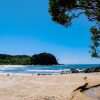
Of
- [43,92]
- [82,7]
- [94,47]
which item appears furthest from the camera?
[94,47]

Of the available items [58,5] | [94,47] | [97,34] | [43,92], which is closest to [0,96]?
[43,92]

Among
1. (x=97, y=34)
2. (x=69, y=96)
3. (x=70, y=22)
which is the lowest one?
(x=69, y=96)

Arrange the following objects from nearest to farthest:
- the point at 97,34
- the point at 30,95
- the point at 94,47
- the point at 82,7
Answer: the point at 30,95 → the point at 82,7 → the point at 97,34 → the point at 94,47

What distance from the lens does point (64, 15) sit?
24516 mm

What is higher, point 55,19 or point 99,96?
point 55,19

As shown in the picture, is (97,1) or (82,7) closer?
(97,1)

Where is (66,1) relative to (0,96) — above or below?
above

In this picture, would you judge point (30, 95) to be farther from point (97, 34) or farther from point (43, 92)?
point (97, 34)

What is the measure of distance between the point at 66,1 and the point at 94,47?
61367 mm

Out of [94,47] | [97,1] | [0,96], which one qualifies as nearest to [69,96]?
[0,96]

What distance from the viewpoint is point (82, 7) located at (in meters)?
23.3

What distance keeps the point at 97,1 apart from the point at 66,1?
2.54 meters

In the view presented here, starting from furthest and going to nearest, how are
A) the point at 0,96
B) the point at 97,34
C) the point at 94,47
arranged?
the point at 94,47 < the point at 97,34 < the point at 0,96

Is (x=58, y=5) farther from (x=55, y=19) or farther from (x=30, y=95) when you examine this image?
(x=30, y=95)
